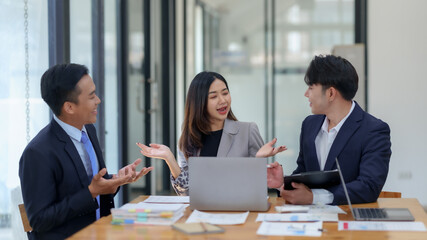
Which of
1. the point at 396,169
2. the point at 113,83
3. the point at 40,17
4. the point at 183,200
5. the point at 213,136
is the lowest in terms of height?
the point at 396,169

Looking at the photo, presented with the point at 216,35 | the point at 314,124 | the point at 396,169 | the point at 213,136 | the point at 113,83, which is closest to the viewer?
the point at 314,124

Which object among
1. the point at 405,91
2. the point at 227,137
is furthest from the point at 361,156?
the point at 405,91

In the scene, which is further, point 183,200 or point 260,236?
point 183,200

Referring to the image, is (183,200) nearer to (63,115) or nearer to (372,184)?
(63,115)

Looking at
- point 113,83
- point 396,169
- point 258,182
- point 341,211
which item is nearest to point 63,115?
point 258,182

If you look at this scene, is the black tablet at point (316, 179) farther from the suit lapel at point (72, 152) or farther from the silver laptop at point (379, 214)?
the suit lapel at point (72, 152)

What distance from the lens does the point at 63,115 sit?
2812mm

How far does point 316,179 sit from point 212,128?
106 centimetres

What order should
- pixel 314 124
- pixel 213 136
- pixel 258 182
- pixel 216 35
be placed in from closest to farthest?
pixel 258 182
pixel 314 124
pixel 213 136
pixel 216 35

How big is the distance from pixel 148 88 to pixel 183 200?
3.78 metres

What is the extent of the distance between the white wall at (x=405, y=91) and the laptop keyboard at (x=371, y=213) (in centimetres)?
415

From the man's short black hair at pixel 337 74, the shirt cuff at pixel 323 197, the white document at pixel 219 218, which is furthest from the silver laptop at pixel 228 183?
the man's short black hair at pixel 337 74

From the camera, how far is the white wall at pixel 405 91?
6.56m

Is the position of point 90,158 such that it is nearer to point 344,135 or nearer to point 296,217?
point 296,217
